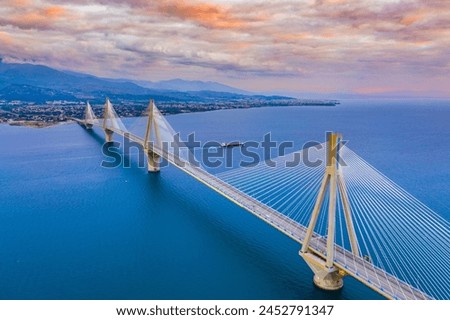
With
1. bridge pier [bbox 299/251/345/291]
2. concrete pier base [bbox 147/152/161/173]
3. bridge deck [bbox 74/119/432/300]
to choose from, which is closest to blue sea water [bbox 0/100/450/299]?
bridge pier [bbox 299/251/345/291]

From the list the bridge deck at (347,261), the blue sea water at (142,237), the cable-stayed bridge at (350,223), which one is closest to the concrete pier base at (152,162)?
the blue sea water at (142,237)

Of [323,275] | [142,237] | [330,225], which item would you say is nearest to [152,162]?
[142,237]

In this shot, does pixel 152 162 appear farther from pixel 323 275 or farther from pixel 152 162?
pixel 323 275

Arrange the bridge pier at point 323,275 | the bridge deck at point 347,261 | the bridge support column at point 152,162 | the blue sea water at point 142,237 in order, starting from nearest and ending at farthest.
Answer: the bridge deck at point 347,261 → the bridge pier at point 323,275 → the blue sea water at point 142,237 → the bridge support column at point 152,162

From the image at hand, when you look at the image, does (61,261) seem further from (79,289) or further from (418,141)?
(418,141)

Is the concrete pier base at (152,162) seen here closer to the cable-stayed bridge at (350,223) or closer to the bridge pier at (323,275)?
the cable-stayed bridge at (350,223)

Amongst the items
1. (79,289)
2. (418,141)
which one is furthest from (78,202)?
(418,141)

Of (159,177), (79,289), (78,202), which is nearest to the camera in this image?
(79,289)
